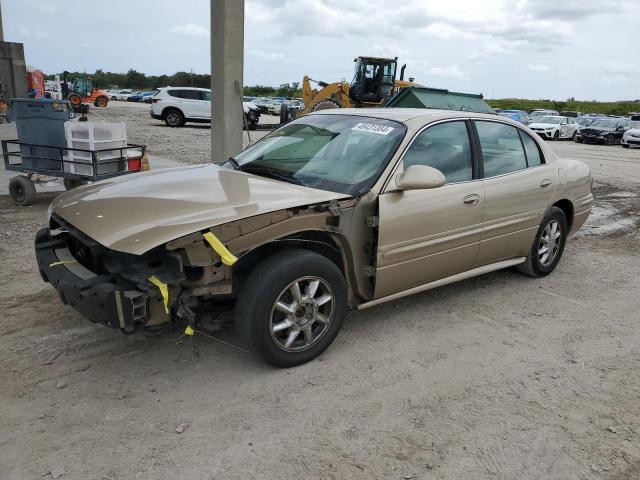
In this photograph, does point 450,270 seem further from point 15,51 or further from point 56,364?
point 15,51

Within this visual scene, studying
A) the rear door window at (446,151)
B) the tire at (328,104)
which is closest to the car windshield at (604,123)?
the tire at (328,104)

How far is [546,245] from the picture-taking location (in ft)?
16.7

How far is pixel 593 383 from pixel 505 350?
59 cm

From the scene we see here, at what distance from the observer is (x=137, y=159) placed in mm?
7523

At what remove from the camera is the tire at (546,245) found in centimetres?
495

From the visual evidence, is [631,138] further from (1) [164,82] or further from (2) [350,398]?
(1) [164,82]

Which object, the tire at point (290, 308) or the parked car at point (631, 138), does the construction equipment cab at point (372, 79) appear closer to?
the parked car at point (631, 138)

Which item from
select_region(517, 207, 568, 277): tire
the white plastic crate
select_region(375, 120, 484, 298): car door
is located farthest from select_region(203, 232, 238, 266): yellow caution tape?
the white plastic crate

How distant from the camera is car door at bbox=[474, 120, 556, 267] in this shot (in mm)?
4309

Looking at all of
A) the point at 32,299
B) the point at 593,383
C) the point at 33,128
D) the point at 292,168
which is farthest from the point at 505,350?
the point at 33,128

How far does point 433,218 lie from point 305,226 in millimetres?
1077

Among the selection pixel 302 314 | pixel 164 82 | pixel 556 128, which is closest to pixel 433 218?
pixel 302 314

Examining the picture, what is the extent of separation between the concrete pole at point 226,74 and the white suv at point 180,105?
1388 cm

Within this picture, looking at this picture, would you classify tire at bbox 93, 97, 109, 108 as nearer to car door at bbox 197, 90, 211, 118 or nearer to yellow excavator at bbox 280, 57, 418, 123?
car door at bbox 197, 90, 211, 118
